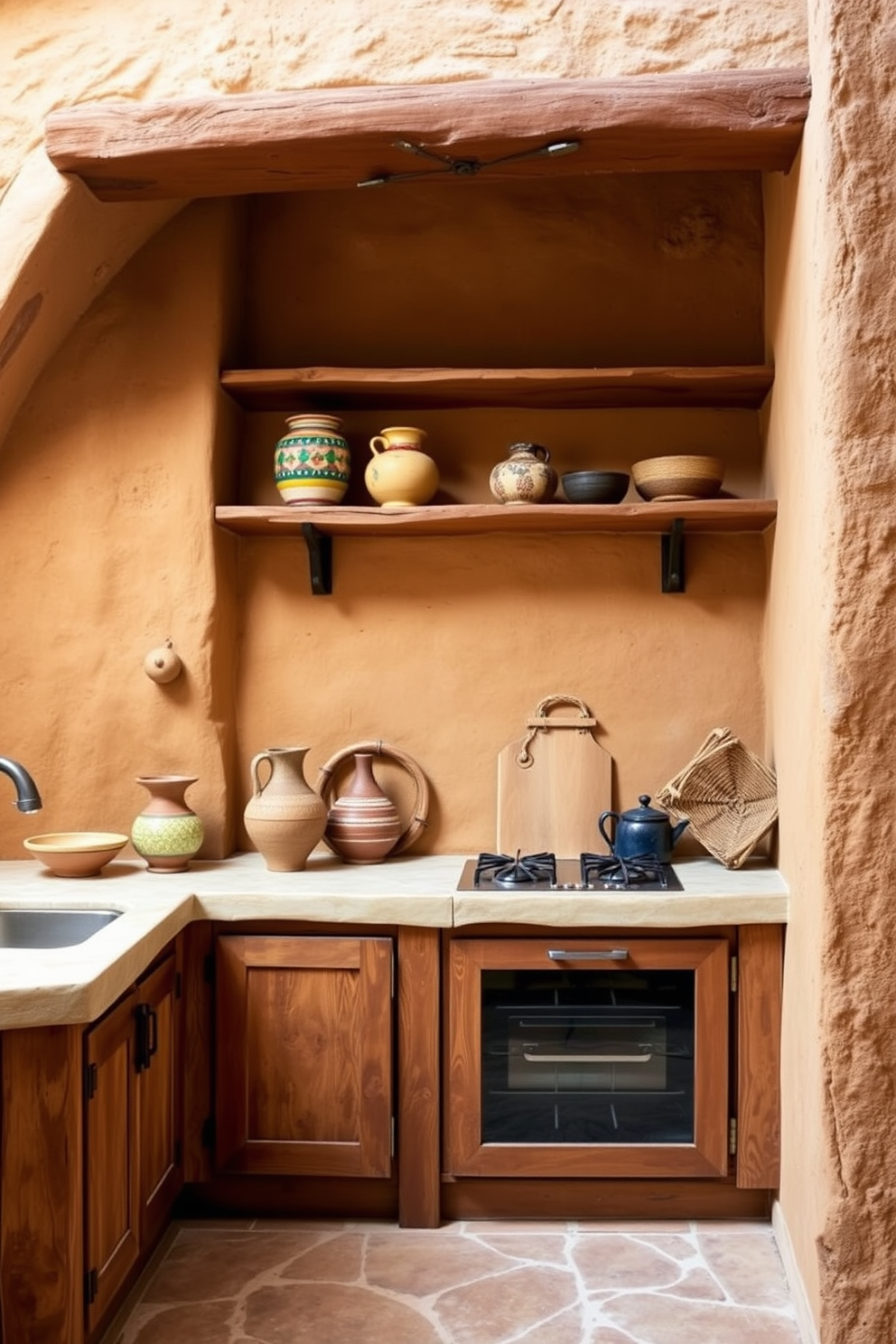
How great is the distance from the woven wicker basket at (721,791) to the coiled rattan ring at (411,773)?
633 millimetres

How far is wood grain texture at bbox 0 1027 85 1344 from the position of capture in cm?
179

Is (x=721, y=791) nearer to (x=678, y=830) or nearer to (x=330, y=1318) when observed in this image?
(x=678, y=830)

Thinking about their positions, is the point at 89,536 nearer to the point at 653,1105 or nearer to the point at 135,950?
the point at 135,950

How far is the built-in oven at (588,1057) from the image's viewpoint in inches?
96.1

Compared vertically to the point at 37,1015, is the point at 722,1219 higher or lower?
lower

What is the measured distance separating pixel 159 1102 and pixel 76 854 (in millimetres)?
626

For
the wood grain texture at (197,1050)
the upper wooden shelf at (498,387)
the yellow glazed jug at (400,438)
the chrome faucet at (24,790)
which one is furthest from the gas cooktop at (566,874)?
the upper wooden shelf at (498,387)

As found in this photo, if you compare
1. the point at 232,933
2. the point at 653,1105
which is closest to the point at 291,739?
the point at 232,933

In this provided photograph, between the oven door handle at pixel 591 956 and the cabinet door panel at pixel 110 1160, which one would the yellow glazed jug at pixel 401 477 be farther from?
the cabinet door panel at pixel 110 1160

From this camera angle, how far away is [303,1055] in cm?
248

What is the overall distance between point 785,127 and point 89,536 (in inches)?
74.3

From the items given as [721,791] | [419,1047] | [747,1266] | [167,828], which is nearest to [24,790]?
[167,828]

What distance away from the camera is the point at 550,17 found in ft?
7.50

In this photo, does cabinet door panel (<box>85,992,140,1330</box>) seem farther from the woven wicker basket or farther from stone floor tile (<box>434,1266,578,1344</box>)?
the woven wicker basket
